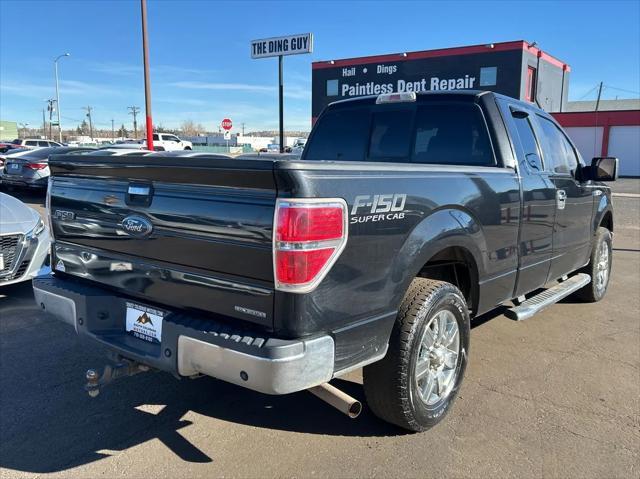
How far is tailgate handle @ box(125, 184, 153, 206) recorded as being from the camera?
2.79m

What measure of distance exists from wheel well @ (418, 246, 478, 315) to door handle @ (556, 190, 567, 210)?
4.60 feet

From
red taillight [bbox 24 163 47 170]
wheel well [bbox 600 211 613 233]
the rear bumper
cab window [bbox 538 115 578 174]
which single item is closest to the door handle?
cab window [bbox 538 115 578 174]

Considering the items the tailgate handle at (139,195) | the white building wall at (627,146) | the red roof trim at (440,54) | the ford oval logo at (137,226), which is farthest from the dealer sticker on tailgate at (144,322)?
the white building wall at (627,146)

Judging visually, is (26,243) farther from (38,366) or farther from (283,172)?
(283,172)

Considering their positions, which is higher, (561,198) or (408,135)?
(408,135)

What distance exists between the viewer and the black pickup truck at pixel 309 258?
232 cm

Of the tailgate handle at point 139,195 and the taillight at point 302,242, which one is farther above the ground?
the tailgate handle at point 139,195

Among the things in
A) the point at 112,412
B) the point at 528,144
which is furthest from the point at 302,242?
the point at 528,144

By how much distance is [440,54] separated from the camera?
33406mm

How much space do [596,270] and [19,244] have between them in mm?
6040

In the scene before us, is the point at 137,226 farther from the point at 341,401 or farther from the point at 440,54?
the point at 440,54

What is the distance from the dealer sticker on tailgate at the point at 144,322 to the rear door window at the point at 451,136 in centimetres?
242

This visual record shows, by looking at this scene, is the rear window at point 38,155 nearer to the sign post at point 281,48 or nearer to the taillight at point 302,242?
the sign post at point 281,48

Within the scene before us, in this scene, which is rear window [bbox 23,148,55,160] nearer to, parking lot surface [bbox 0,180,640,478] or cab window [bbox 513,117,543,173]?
parking lot surface [bbox 0,180,640,478]
